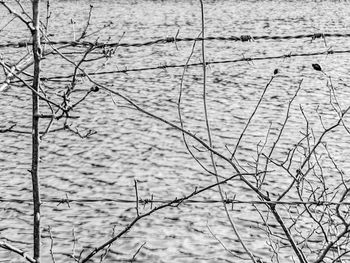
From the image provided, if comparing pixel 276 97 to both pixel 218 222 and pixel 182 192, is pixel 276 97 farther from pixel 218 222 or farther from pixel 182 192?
pixel 218 222

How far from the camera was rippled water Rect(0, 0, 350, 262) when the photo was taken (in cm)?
198

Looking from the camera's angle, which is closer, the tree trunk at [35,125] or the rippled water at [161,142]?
the tree trunk at [35,125]

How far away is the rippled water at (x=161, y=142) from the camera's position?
198 cm

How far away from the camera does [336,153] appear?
2.71 metres

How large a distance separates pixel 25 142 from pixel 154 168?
71 centimetres

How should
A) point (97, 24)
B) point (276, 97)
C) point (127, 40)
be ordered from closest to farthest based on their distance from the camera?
point (276, 97) < point (127, 40) < point (97, 24)

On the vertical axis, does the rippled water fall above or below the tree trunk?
below

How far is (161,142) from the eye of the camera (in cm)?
292

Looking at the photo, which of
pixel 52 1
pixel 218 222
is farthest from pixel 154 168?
pixel 52 1

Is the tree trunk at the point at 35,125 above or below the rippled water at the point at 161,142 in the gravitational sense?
above

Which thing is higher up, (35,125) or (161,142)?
(35,125)

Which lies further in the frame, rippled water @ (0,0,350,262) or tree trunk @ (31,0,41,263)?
rippled water @ (0,0,350,262)

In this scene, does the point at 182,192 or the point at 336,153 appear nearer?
the point at 182,192

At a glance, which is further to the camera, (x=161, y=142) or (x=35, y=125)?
(x=161, y=142)
